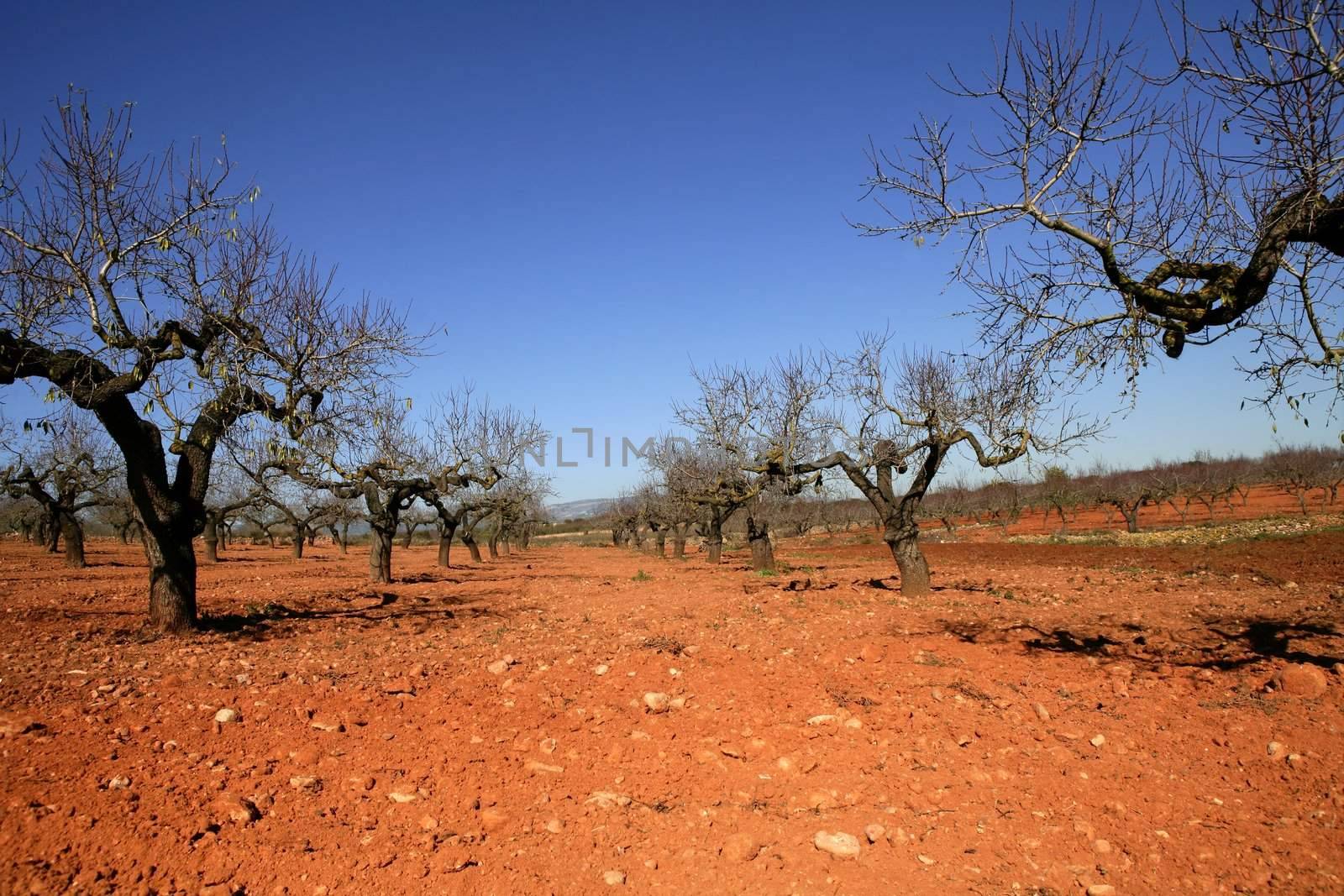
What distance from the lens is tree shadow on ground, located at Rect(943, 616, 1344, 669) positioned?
6762 mm

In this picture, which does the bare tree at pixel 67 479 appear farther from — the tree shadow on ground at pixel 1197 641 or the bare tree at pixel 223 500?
the tree shadow on ground at pixel 1197 641

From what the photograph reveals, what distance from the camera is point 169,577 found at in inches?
336

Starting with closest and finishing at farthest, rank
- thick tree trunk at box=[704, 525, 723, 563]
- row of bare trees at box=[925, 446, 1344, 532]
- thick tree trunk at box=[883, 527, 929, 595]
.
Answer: thick tree trunk at box=[883, 527, 929, 595], thick tree trunk at box=[704, 525, 723, 563], row of bare trees at box=[925, 446, 1344, 532]

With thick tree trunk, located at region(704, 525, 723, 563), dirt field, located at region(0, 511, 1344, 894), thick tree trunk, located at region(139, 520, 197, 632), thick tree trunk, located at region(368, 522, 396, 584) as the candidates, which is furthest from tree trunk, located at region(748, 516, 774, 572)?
thick tree trunk, located at region(139, 520, 197, 632)

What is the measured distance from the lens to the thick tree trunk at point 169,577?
8.45 meters

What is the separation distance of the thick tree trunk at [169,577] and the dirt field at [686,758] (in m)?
0.46

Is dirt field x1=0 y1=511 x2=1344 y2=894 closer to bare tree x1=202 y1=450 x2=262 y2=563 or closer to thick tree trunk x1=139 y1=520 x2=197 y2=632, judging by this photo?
thick tree trunk x1=139 y1=520 x2=197 y2=632

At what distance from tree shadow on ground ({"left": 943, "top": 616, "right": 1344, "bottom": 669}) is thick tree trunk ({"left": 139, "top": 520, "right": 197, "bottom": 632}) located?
9.94m

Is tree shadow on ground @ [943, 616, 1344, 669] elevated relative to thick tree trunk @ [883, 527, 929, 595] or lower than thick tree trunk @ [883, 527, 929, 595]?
lower

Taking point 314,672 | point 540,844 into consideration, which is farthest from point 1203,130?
point 314,672

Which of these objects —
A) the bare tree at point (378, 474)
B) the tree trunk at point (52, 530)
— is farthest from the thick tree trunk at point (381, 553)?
the tree trunk at point (52, 530)

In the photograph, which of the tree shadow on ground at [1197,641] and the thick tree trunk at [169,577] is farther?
the thick tree trunk at [169,577]

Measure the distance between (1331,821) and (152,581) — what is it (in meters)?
11.6

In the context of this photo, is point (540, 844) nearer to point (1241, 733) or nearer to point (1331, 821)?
point (1331, 821)
